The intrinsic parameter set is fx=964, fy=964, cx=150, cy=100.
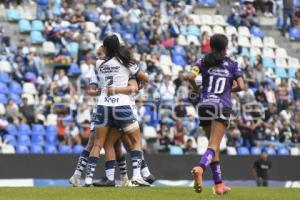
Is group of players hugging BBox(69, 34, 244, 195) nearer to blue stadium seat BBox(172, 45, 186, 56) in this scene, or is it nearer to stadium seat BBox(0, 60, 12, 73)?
stadium seat BBox(0, 60, 12, 73)

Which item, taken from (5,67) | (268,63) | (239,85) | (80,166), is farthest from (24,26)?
(239,85)

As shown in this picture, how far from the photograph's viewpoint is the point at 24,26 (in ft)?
98.3

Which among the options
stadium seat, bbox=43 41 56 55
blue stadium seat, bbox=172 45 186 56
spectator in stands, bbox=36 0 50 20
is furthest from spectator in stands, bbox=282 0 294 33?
stadium seat, bbox=43 41 56 55

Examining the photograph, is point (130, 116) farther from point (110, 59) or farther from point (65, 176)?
point (65, 176)

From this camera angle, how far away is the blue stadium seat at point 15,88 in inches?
1065

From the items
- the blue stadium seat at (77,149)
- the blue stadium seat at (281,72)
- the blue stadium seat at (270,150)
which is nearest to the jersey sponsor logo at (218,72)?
the blue stadium seat at (77,149)

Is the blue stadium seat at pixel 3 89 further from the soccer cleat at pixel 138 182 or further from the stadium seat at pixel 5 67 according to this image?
the soccer cleat at pixel 138 182

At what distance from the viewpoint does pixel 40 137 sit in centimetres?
2592

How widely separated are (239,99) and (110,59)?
47.4 feet

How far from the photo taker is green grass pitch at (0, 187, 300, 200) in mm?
13641

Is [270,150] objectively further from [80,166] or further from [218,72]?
[218,72]

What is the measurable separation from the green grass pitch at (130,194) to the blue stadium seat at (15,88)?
11.8m

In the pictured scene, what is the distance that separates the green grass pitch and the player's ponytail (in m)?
2.00

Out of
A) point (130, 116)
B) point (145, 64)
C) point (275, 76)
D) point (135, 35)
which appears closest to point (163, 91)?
point (145, 64)
